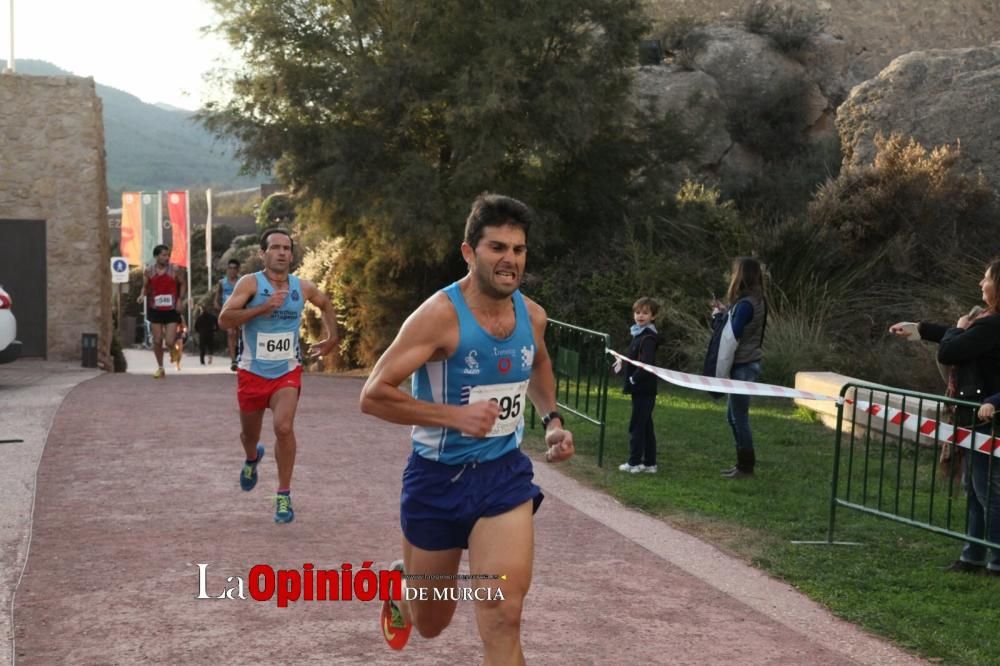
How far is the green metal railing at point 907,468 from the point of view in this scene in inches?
304

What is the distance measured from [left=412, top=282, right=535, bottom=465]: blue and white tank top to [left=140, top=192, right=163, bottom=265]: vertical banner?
4396 centimetres

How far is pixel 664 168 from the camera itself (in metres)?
23.9

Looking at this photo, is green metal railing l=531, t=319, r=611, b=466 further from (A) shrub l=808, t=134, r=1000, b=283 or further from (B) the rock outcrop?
(B) the rock outcrop

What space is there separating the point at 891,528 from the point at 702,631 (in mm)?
3284

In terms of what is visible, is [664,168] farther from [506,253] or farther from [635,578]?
[506,253]

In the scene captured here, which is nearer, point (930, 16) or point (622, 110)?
point (622, 110)

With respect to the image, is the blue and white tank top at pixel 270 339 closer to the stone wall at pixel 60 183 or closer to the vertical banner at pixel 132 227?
the stone wall at pixel 60 183

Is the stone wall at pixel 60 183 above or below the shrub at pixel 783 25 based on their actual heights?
below

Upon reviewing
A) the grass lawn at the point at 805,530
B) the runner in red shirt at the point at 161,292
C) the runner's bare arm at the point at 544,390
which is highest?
the runner's bare arm at the point at 544,390

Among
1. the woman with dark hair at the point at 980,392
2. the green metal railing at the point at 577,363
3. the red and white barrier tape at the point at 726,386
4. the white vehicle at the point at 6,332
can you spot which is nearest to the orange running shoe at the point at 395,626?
the woman with dark hair at the point at 980,392

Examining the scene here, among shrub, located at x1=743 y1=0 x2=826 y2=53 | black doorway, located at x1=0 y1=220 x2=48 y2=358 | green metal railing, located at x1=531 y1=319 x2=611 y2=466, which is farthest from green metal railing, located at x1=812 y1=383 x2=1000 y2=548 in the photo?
shrub, located at x1=743 y1=0 x2=826 y2=53

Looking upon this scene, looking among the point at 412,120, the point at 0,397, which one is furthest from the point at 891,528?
the point at 412,120

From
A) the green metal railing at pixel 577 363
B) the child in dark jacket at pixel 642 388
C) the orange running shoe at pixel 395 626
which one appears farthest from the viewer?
the green metal railing at pixel 577 363

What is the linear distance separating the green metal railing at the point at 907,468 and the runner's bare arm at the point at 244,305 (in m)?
3.75
